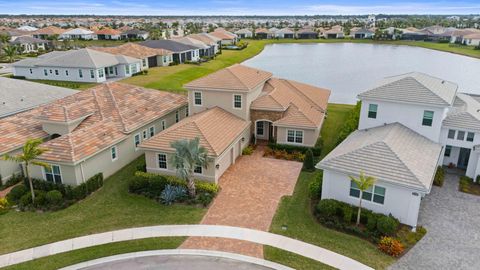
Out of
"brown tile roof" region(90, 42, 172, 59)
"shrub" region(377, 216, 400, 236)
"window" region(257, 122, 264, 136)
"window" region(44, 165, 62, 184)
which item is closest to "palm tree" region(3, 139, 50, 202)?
"window" region(44, 165, 62, 184)

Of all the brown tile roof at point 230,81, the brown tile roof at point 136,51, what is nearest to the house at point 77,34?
the brown tile roof at point 136,51

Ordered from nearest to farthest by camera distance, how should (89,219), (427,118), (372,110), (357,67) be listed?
(89,219)
(427,118)
(372,110)
(357,67)

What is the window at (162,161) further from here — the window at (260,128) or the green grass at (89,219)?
the window at (260,128)

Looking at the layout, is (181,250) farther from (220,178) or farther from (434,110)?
(434,110)

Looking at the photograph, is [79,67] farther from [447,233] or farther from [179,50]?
[447,233]

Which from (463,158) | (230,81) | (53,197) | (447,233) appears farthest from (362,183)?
(53,197)
